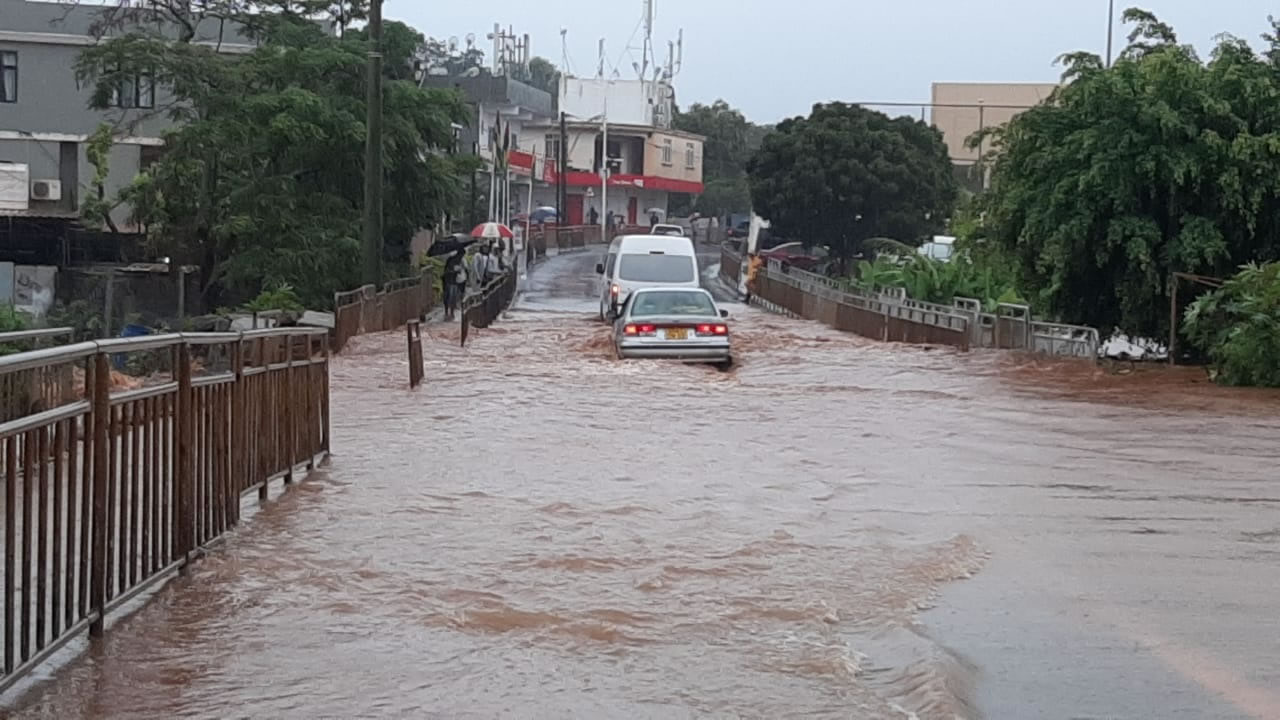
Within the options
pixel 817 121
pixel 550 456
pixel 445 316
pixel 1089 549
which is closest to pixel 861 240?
pixel 817 121

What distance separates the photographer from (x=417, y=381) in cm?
2161

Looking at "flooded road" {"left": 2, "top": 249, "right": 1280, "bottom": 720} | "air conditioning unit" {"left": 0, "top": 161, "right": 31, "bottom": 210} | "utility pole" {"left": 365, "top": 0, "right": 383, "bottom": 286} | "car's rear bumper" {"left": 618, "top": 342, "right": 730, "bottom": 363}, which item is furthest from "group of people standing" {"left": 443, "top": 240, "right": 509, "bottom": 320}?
"flooded road" {"left": 2, "top": 249, "right": 1280, "bottom": 720}

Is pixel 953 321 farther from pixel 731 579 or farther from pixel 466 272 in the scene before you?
pixel 731 579

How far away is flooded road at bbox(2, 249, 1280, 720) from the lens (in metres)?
6.83

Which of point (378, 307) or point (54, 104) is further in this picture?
point (54, 104)

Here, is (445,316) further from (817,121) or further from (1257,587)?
(1257,587)

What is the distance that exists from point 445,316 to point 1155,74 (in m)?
20.1

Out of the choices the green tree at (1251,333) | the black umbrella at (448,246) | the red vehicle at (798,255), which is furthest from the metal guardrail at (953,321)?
the red vehicle at (798,255)

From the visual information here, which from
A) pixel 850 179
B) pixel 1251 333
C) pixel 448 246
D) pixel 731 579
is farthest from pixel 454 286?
pixel 731 579

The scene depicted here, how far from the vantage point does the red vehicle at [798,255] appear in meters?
66.1

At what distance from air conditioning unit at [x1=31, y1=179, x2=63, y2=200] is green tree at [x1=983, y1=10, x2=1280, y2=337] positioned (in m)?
28.1

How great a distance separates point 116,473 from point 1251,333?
1784 cm

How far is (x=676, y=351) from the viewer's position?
24.9 metres

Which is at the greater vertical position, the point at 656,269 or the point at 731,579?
the point at 656,269
